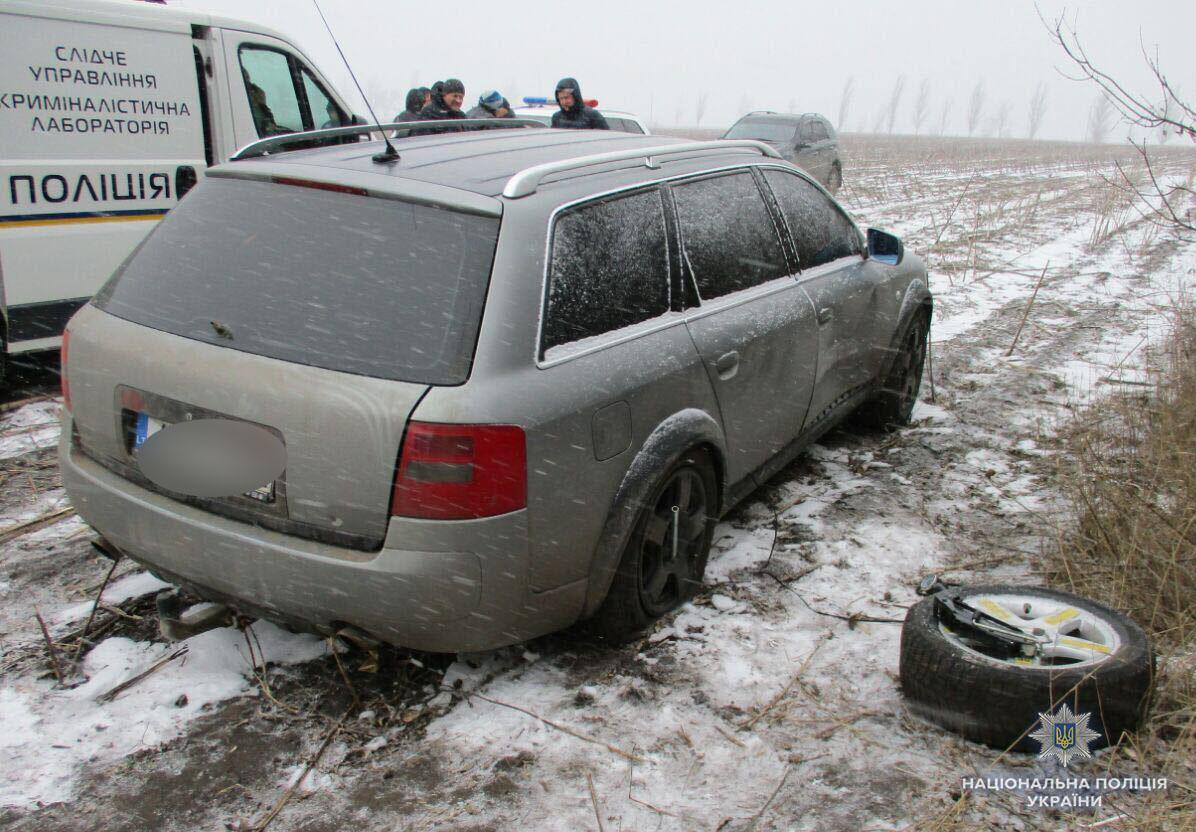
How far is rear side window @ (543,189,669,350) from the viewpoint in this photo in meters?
3.01

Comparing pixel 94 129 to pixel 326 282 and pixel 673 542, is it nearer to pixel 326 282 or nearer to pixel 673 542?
pixel 326 282

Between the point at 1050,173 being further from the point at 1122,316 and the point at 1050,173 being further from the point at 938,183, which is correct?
the point at 1122,316

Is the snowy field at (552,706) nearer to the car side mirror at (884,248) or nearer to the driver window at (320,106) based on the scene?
the car side mirror at (884,248)

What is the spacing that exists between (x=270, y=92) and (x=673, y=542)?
5.31 m

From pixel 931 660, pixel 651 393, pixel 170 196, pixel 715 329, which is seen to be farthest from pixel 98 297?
pixel 170 196

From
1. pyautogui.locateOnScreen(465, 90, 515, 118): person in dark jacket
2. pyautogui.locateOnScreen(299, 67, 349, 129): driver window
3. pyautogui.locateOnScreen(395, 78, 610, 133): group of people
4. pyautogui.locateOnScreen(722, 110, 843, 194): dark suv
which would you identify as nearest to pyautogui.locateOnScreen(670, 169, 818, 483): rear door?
pyautogui.locateOnScreen(299, 67, 349, 129): driver window

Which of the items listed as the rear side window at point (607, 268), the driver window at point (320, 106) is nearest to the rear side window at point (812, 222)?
the rear side window at point (607, 268)

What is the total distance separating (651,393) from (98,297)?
1.82 meters

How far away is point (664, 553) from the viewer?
11.6ft

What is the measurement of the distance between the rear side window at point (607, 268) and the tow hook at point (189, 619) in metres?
1.38

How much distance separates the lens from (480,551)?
270 centimetres

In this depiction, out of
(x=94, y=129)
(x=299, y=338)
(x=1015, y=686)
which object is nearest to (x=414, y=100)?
(x=94, y=129)

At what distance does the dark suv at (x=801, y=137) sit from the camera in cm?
1844

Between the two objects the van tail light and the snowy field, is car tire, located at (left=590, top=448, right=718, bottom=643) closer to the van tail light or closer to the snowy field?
the snowy field
